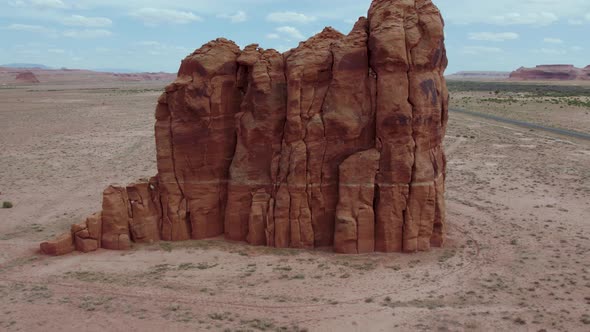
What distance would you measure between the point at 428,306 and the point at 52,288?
37.7ft

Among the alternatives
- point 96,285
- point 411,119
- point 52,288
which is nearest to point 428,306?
point 411,119

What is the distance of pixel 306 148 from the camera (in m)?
18.4

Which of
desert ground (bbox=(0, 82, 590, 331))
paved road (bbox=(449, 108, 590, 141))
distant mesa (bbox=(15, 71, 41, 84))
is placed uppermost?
distant mesa (bbox=(15, 71, 41, 84))

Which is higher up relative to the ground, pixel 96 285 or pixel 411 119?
pixel 411 119

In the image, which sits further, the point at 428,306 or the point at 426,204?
the point at 426,204

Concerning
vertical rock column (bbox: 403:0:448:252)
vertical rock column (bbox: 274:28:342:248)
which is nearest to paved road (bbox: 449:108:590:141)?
vertical rock column (bbox: 403:0:448:252)

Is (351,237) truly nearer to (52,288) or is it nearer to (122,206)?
(122,206)

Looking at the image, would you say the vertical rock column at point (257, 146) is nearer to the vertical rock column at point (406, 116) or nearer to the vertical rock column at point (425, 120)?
the vertical rock column at point (406, 116)

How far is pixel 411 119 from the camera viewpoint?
17.7 meters

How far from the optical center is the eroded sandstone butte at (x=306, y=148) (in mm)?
17766

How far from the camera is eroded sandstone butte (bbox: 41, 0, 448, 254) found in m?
17.8

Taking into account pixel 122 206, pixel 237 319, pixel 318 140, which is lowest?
pixel 237 319

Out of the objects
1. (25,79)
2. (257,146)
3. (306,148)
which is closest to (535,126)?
(306,148)

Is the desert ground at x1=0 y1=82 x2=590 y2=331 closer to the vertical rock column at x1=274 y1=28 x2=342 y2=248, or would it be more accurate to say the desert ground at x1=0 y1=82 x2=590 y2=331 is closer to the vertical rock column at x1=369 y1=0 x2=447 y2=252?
the vertical rock column at x1=274 y1=28 x2=342 y2=248
